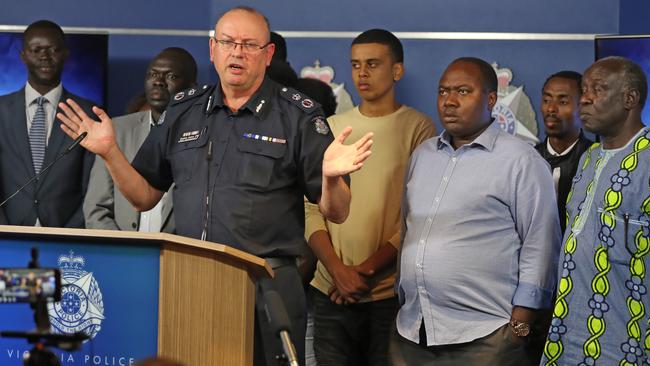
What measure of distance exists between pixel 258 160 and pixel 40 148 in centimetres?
229

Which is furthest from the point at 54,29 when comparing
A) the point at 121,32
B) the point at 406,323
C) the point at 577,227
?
the point at 577,227

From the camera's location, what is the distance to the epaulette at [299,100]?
426cm

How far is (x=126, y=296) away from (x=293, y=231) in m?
0.84

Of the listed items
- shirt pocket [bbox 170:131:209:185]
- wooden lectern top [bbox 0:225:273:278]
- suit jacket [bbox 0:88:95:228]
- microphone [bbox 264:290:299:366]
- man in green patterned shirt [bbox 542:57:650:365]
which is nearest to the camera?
microphone [bbox 264:290:299:366]

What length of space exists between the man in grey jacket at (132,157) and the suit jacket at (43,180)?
392 mm

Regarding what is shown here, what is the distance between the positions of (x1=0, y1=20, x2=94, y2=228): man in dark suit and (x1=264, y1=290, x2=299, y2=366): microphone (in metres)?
3.26

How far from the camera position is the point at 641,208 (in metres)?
4.03

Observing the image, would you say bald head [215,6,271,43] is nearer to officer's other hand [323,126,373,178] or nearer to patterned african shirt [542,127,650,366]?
officer's other hand [323,126,373,178]

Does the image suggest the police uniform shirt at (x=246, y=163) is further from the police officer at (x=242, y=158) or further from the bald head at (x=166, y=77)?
the bald head at (x=166, y=77)

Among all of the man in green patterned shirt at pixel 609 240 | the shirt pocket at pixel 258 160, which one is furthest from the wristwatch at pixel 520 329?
the shirt pocket at pixel 258 160

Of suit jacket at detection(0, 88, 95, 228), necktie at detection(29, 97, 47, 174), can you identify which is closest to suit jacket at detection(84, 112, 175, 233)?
suit jacket at detection(0, 88, 95, 228)

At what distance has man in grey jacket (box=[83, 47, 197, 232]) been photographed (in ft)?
17.7

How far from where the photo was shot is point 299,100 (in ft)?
14.1

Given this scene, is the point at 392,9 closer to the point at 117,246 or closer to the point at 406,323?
the point at 406,323
